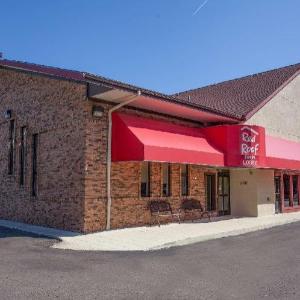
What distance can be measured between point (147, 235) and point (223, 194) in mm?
8213

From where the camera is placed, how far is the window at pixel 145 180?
15648 millimetres

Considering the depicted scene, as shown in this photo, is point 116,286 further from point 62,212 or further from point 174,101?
point 174,101

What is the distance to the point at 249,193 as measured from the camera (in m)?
20.2

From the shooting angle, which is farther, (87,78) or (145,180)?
(145,180)

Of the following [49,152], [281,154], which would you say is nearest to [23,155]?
[49,152]

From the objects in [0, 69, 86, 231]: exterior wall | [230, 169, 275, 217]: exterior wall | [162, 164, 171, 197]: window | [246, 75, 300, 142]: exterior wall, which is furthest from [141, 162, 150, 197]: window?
[246, 75, 300, 142]: exterior wall

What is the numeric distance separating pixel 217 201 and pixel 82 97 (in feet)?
29.6

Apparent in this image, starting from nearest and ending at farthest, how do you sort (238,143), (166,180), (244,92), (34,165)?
1. (34,165)
2. (166,180)
3. (238,143)
4. (244,92)

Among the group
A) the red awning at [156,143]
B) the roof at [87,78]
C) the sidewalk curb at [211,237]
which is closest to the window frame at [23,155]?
the roof at [87,78]

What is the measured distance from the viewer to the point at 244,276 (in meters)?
7.96

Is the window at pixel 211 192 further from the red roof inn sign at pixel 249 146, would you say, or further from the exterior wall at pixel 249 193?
the red roof inn sign at pixel 249 146

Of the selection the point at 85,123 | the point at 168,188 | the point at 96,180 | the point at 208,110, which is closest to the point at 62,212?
the point at 96,180

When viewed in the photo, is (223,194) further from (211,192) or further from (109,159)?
(109,159)

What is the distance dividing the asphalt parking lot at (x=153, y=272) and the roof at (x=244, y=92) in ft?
31.0
